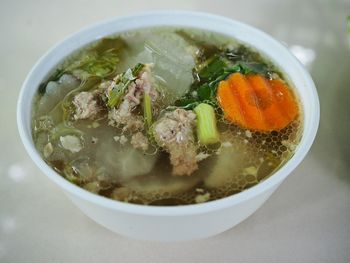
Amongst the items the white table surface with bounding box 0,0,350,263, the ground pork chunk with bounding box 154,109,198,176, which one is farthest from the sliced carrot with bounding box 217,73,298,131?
the white table surface with bounding box 0,0,350,263

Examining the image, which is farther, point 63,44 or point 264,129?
point 63,44

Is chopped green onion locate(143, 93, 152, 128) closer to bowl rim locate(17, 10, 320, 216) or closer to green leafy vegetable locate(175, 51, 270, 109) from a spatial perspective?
green leafy vegetable locate(175, 51, 270, 109)

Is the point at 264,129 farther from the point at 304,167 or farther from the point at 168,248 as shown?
the point at 168,248

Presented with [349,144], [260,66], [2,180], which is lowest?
[2,180]

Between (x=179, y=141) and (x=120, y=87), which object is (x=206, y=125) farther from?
(x=120, y=87)

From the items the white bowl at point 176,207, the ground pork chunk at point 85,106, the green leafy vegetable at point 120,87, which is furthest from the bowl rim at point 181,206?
the green leafy vegetable at point 120,87

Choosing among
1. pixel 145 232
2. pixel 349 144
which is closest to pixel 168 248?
pixel 145 232

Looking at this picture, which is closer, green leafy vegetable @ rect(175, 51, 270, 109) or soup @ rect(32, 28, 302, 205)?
soup @ rect(32, 28, 302, 205)
